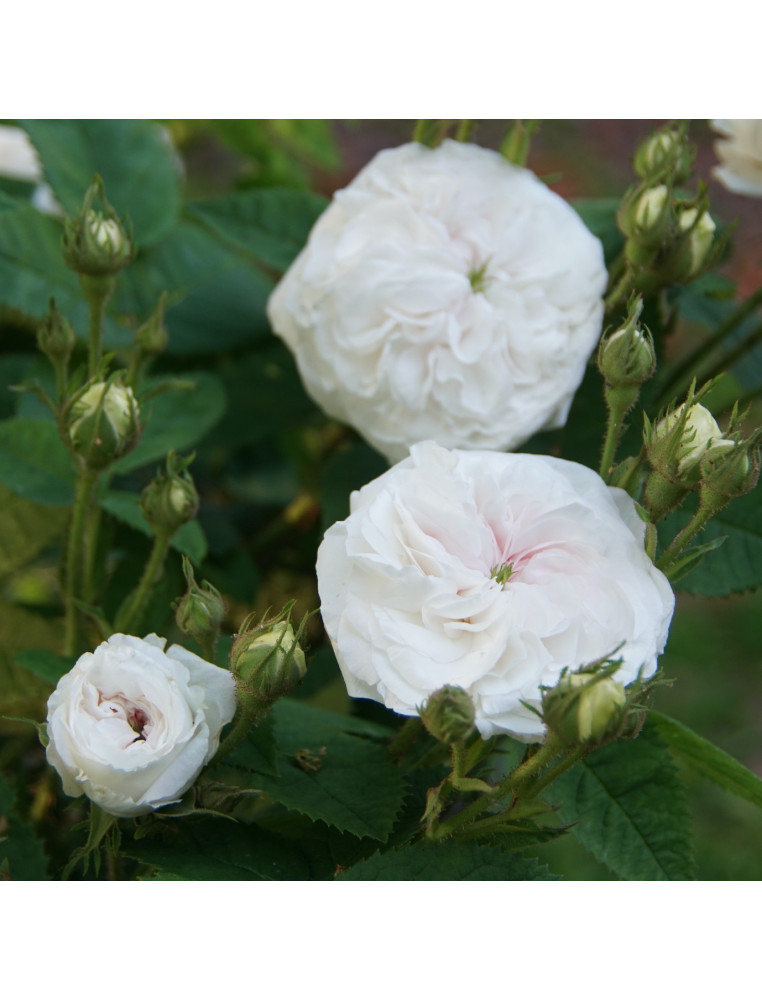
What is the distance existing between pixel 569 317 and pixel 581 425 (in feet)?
0.24

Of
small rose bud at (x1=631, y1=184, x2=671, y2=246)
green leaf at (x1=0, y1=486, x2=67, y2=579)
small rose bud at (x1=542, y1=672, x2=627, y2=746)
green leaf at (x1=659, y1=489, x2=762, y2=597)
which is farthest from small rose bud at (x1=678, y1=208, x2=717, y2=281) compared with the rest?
green leaf at (x1=0, y1=486, x2=67, y2=579)

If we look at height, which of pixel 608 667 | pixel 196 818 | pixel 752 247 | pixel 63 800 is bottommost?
pixel 752 247

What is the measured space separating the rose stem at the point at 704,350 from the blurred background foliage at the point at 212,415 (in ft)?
0.05

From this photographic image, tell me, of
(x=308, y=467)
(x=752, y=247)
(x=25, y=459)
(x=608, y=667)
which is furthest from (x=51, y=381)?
(x=752, y=247)

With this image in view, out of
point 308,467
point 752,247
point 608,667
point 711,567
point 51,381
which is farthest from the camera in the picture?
point 752,247

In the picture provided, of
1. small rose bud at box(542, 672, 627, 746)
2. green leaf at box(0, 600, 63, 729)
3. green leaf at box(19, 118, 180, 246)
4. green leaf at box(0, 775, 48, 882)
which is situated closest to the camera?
small rose bud at box(542, 672, 627, 746)

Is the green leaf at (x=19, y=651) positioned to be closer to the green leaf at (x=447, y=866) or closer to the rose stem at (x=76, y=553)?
the rose stem at (x=76, y=553)

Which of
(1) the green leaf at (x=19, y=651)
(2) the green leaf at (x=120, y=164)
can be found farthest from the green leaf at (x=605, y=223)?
(1) the green leaf at (x=19, y=651)

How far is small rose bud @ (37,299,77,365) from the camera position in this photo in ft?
1.58

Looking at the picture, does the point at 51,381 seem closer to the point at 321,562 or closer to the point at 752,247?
the point at 321,562

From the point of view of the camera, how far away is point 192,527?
0.52 m

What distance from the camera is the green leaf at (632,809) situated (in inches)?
15.5

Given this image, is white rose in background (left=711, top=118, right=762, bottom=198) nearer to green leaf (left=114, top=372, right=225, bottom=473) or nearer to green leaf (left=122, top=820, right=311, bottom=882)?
green leaf (left=114, top=372, right=225, bottom=473)

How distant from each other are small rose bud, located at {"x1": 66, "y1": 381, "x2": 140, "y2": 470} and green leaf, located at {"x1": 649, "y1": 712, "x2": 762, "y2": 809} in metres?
0.25
